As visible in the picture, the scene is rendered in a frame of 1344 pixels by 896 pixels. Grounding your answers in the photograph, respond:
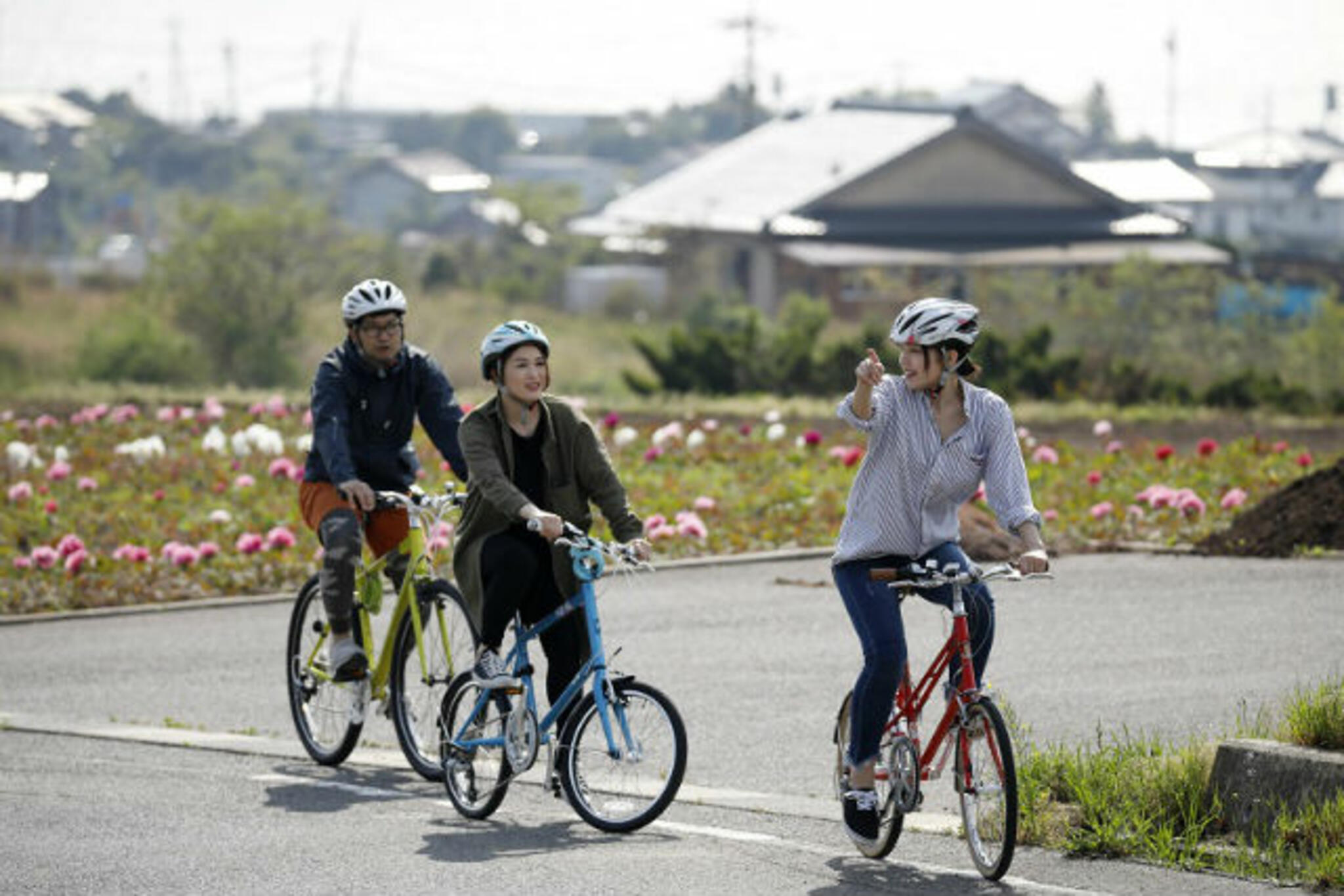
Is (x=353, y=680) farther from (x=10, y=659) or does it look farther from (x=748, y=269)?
(x=748, y=269)

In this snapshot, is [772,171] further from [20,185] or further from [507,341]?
[507,341]

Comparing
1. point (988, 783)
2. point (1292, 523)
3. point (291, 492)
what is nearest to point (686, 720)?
point (988, 783)

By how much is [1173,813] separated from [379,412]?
12.7 feet

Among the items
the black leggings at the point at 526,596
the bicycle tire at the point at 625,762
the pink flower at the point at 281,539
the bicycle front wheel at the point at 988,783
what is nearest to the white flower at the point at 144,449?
the pink flower at the point at 281,539

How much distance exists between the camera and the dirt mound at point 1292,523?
1644 centimetres

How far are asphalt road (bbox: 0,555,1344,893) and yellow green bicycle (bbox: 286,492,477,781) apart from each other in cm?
17

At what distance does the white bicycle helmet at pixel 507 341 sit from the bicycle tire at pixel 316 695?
2.07 meters

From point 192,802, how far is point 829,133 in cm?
6641

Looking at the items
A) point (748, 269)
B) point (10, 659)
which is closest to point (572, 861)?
point (10, 659)

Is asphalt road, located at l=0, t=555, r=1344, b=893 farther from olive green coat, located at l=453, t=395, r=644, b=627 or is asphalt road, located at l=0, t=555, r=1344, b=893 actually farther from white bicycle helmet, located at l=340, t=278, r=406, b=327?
white bicycle helmet, located at l=340, t=278, r=406, b=327

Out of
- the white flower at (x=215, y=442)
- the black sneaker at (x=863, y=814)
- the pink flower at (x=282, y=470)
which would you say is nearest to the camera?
the black sneaker at (x=863, y=814)

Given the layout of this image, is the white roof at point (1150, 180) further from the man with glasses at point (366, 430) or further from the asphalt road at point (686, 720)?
the man with glasses at point (366, 430)

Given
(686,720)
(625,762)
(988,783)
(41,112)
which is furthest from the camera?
(41,112)

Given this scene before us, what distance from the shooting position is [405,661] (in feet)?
33.4
